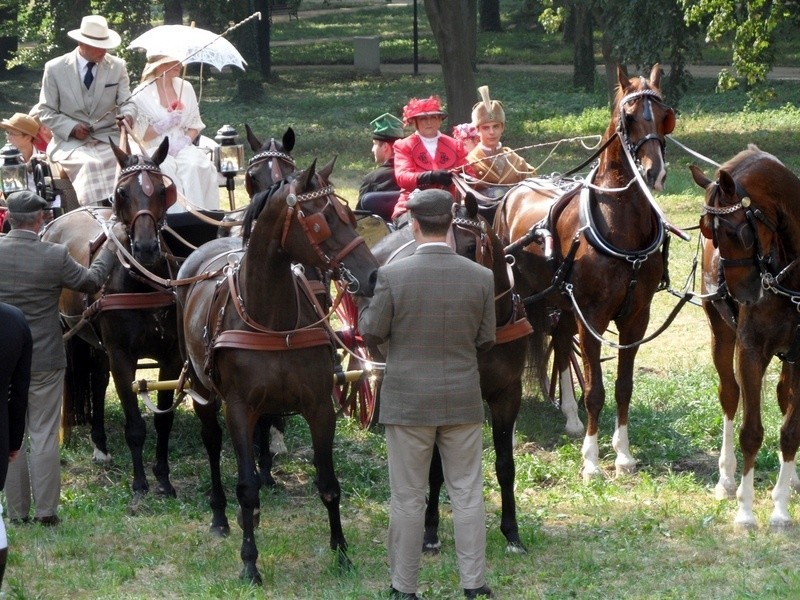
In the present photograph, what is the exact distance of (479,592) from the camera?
607 cm

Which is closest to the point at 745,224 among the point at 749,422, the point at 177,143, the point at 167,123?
the point at 749,422

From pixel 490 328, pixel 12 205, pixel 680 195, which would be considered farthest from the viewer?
pixel 680 195

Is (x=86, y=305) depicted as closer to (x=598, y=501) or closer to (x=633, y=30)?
(x=598, y=501)

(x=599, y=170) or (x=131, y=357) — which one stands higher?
(x=599, y=170)

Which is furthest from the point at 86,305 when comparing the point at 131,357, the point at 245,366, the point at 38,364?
the point at 245,366

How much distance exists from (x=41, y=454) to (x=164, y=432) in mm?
1174

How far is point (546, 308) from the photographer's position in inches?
381

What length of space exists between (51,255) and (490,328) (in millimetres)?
3111

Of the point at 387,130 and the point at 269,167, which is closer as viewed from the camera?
the point at 269,167

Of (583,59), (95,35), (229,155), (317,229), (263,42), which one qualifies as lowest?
(583,59)

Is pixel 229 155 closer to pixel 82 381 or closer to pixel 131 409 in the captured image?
pixel 82 381

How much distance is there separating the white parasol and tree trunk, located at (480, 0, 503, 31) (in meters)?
37.6

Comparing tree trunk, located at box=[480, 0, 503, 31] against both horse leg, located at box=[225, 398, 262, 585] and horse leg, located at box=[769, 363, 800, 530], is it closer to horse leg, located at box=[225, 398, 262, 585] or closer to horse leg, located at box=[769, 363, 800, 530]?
horse leg, located at box=[769, 363, 800, 530]

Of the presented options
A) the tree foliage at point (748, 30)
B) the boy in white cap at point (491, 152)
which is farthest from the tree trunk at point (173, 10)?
the boy in white cap at point (491, 152)
